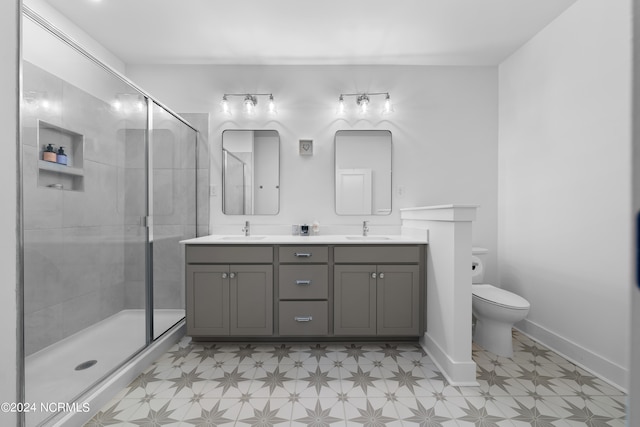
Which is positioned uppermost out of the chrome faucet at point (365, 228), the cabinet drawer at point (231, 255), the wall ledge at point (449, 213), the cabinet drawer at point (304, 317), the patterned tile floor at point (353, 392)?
the wall ledge at point (449, 213)

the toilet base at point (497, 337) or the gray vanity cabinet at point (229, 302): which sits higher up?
the gray vanity cabinet at point (229, 302)

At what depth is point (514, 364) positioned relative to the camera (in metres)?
2.00

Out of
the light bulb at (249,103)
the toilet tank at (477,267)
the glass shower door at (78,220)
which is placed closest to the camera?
the glass shower door at (78,220)

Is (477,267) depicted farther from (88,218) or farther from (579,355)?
(88,218)

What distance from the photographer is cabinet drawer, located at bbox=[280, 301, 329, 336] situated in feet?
7.13

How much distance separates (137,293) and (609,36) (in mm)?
3618

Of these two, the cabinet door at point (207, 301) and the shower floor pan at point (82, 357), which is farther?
the cabinet door at point (207, 301)

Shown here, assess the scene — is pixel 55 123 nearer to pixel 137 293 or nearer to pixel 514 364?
pixel 137 293

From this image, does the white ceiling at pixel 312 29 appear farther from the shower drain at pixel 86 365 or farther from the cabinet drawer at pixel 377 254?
the shower drain at pixel 86 365

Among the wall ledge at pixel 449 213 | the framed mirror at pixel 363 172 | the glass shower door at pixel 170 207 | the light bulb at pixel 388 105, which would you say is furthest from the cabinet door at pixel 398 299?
the glass shower door at pixel 170 207

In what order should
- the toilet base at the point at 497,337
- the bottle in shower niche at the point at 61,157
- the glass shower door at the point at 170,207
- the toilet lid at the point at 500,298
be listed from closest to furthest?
the bottle in shower niche at the point at 61,157
the toilet lid at the point at 500,298
the toilet base at the point at 497,337
the glass shower door at the point at 170,207

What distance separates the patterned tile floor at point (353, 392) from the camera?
1.51 meters

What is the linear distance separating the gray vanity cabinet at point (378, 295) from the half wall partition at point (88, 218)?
4.68ft

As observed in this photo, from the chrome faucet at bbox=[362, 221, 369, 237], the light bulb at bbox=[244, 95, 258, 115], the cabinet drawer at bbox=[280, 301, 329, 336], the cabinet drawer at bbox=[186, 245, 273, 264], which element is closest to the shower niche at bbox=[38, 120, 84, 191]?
the cabinet drawer at bbox=[186, 245, 273, 264]
